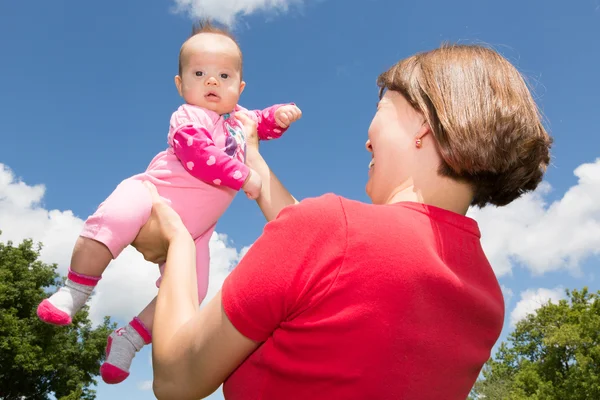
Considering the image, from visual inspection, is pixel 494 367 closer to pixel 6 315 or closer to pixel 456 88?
pixel 6 315

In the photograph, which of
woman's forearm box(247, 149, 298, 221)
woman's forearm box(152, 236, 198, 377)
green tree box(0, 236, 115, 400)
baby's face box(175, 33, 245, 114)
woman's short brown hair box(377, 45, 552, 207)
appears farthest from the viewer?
green tree box(0, 236, 115, 400)

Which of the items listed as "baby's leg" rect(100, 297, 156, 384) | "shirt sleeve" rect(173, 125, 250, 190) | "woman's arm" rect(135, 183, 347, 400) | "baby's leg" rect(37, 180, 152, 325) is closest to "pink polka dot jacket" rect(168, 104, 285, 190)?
"shirt sleeve" rect(173, 125, 250, 190)

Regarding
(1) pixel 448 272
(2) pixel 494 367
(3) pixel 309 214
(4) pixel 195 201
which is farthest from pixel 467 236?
(2) pixel 494 367

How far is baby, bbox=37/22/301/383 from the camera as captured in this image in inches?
104

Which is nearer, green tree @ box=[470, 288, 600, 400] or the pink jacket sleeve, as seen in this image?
the pink jacket sleeve

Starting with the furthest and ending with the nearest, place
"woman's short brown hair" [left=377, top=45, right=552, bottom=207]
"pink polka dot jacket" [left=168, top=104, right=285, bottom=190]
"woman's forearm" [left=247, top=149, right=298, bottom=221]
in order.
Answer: "woman's forearm" [left=247, top=149, right=298, bottom=221] → "pink polka dot jacket" [left=168, top=104, right=285, bottom=190] → "woman's short brown hair" [left=377, top=45, right=552, bottom=207]

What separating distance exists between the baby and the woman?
60cm

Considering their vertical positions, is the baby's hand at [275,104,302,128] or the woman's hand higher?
the baby's hand at [275,104,302,128]

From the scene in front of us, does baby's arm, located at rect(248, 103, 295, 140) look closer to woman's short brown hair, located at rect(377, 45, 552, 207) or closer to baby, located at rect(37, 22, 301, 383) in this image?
baby, located at rect(37, 22, 301, 383)

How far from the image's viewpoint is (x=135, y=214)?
2.60 metres

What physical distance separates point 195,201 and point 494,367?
44.4 meters

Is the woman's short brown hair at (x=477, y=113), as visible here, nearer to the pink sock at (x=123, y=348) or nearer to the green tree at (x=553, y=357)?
the pink sock at (x=123, y=348)

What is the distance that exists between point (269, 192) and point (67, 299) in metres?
1.07

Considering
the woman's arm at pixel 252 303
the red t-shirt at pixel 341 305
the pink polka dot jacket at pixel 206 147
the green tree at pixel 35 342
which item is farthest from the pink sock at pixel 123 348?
the green tree at pixel 35 342
